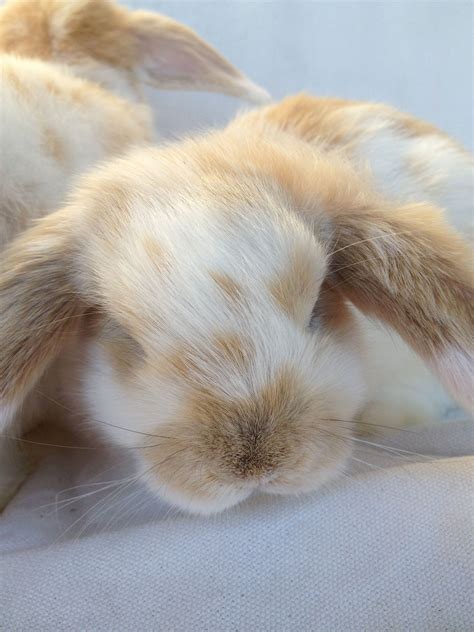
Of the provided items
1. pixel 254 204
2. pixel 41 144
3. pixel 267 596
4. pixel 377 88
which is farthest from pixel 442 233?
pixel 377 88

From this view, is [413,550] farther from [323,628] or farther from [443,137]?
[443,137]

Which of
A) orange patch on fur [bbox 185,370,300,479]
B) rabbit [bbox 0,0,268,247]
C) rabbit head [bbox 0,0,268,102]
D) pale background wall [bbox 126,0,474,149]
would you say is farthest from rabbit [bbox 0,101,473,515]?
pale background wall [bbox 126,0,474,149]

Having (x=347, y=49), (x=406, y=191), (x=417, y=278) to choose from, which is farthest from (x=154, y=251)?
(x=347, y=49)

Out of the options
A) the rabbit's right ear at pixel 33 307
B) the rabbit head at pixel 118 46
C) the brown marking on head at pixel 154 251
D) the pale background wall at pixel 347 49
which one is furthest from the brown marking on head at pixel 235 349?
the pale background wall at pixel 347 49

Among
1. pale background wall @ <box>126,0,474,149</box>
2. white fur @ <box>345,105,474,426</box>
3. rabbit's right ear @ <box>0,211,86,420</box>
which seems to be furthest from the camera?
pale background wall @ <box>126,0,474,149</box>

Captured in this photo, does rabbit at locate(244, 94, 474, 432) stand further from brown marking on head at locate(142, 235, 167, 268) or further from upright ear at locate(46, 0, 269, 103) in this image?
brown marking on head at locate(142, 235, 167, 268)

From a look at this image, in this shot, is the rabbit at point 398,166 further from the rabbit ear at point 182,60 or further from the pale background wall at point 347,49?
the pale background wall at point 347,49
